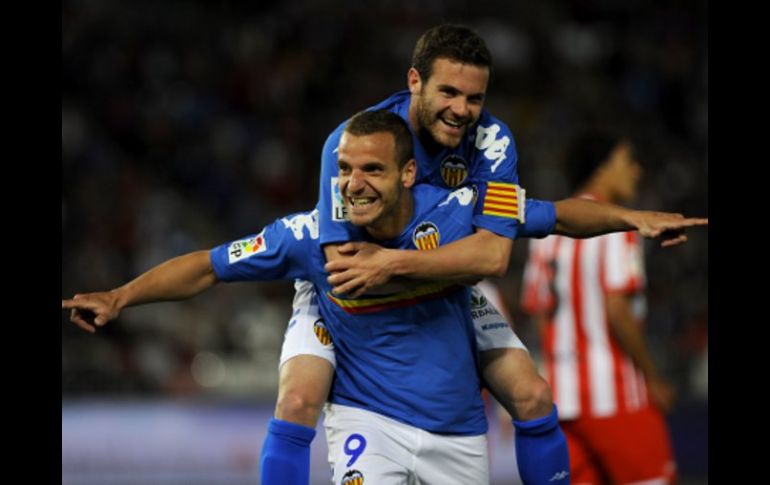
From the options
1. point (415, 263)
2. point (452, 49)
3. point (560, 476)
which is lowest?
point (560, 476)

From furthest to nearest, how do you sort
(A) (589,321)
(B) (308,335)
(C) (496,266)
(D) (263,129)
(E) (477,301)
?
(D) (263,129) < (A) (589,321) < (E) (477,301) < (B) (308,335) < (C) (496,266)

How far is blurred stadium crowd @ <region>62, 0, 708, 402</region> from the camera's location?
33.0 feet

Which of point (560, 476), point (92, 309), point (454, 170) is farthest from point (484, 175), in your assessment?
point (92, 309)

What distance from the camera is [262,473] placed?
460cm

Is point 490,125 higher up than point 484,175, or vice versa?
point 490,125

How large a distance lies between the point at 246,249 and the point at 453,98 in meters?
0.95

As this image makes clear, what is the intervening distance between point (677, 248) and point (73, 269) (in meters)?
5.39

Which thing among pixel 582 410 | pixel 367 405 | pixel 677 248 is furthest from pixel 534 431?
pixel 677 248

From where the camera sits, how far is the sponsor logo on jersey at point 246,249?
4.59m

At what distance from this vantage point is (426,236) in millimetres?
4590

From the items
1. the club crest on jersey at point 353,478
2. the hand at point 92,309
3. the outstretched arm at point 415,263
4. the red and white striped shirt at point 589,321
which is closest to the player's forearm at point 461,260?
the outstretched arm at point 415,263

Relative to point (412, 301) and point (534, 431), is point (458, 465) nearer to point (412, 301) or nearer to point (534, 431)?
point (534, 431)

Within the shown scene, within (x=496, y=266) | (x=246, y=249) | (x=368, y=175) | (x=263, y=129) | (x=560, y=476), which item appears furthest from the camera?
(x=263, y=129)

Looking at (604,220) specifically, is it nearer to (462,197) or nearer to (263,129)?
(462,197)
